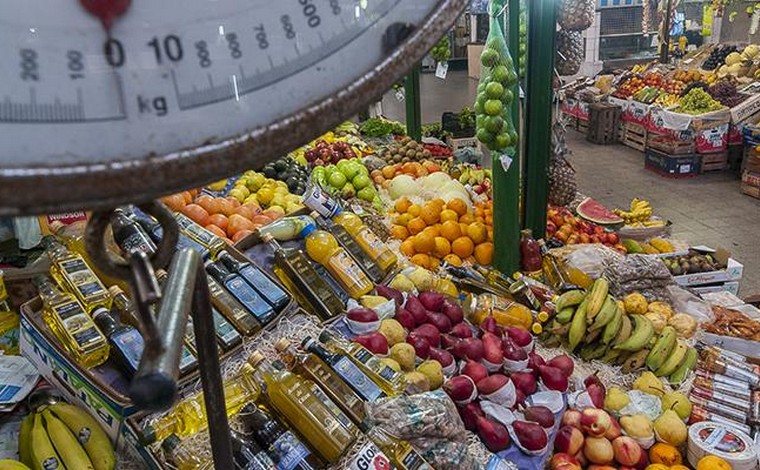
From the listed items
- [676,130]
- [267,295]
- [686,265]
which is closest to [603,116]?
[676,130]

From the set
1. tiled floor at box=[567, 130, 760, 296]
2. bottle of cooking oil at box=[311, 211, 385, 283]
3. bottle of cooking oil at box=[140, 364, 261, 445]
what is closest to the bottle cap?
bottle of cooking oil at box=[140, 364, 261, 445]

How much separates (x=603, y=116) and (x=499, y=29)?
6.18 metres

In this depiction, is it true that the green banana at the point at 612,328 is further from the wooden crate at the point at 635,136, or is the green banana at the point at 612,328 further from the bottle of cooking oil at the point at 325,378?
the wooden crate at the point at 635,136

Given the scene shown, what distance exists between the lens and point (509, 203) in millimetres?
3326

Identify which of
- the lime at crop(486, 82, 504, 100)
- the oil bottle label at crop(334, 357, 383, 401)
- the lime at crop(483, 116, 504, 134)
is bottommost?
the oil bottle label at crop(334, 357, 383, 401)

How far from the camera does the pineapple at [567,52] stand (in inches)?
156

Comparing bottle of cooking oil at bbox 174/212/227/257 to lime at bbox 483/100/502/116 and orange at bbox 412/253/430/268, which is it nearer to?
orange at bbox 412/253/430/268

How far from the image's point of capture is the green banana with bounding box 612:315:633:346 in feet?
8.68

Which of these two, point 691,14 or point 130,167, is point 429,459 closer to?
point 130,167

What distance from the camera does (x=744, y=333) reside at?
2.97 metres

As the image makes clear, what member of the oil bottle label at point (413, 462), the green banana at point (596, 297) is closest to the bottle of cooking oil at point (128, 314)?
the oil bottle label at point (413, 462)

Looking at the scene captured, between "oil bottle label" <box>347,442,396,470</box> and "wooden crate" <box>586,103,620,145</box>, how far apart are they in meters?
8.03

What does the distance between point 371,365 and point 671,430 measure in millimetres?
1226

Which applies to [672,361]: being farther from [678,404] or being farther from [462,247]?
[462,247]
